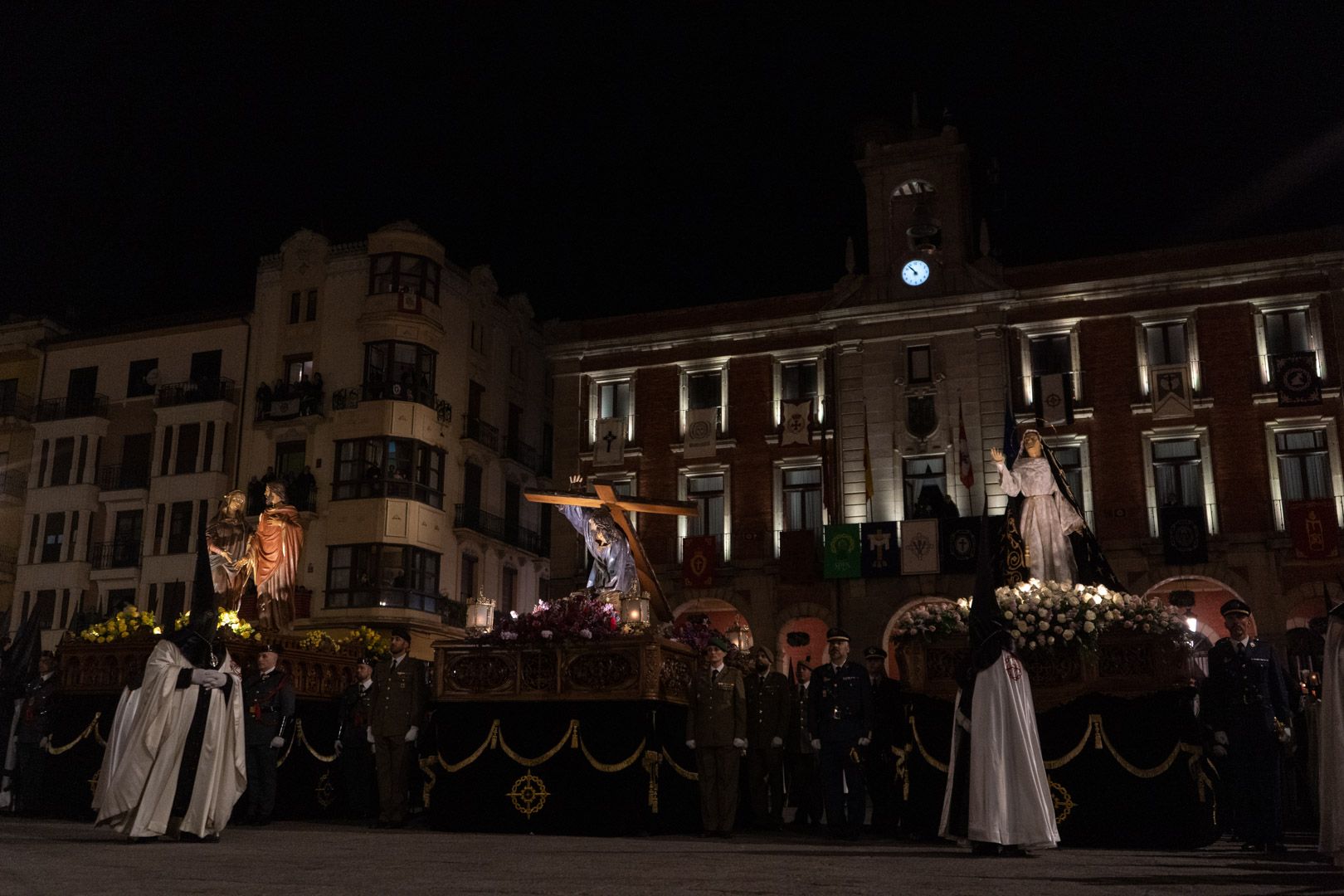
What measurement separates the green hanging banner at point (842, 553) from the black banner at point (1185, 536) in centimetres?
796

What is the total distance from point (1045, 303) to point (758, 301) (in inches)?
334

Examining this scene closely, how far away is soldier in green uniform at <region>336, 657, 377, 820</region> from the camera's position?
50.3 feet

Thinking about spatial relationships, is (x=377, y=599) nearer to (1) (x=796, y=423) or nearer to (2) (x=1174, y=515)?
(1) (x=796, y=423)

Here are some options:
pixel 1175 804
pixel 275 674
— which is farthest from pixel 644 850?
pixel 275 674

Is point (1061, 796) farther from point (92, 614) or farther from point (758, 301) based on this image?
point (758, 301)

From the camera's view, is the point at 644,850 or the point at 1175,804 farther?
the point at 1175,804

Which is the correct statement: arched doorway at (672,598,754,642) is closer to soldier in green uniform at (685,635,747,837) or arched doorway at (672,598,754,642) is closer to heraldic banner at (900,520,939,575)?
heraldic banner at (900,520,939,575)

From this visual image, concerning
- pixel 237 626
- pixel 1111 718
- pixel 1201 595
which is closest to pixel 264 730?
pixel 237 626

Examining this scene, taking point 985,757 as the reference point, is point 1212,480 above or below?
above

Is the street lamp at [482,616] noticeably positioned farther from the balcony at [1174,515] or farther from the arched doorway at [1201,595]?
the balcony at [1174,515]

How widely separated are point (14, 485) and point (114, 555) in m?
6.59

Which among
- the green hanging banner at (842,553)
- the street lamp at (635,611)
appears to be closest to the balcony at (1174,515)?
the green hanging banner at (842,553)

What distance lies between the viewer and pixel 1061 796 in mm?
11688

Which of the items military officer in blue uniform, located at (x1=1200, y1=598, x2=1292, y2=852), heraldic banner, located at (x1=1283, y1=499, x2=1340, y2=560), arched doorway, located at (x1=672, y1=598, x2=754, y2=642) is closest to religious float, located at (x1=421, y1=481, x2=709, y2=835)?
military officer in blue uniform, located at (x1=1200, y1=598, x2=1292, y2=852)
